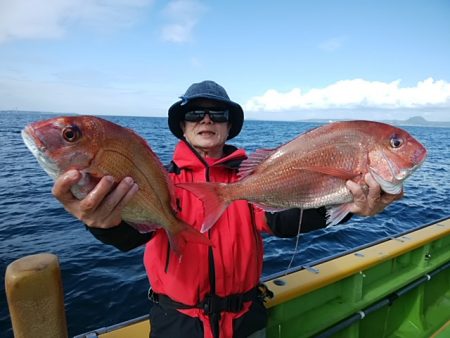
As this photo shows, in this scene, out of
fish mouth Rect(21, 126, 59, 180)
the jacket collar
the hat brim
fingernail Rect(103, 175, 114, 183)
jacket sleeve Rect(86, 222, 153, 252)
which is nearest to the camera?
fish mouth Rect(21, 126, 59, 180)

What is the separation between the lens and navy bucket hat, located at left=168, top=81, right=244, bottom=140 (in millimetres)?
2832

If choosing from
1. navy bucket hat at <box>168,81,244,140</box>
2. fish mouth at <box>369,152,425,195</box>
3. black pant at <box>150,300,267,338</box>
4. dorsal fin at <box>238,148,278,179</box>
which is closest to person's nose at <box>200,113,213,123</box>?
navy bucket hat at <box>168,81,244,140</box>

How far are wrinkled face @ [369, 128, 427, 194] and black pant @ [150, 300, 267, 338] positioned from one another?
4.83 feet

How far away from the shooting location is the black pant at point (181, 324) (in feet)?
7.77

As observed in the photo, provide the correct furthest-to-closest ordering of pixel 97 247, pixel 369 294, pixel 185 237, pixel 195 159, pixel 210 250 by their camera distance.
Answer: pixel 97 247 → pixel 369 294 → pixel 195 159 → pixel 210 250 → pixel 185 237

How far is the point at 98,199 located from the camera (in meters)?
1.79

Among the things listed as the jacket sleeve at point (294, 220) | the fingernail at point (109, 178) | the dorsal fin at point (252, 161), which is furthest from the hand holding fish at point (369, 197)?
the fingernail at point (109, 178)

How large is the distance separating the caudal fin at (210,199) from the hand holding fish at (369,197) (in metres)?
0.97

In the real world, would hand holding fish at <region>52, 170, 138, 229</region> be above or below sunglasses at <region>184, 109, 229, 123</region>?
below

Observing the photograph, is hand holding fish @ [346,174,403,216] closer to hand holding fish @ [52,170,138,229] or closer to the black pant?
the black pant

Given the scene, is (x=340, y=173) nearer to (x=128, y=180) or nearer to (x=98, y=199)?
(x=128, y=180)

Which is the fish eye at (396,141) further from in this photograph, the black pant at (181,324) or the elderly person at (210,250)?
the black pant at (181,324)

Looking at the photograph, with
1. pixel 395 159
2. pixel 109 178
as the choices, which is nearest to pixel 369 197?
pixel 395 159

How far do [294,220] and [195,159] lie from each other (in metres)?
1.01
